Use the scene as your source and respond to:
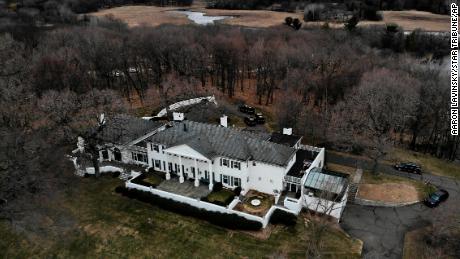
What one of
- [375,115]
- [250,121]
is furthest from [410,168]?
[250,121]

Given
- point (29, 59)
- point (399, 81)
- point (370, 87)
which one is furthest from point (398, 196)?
point (29, 59)

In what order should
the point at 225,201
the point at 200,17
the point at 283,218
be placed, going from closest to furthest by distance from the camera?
Result: the point at 283,218 < the point at 225,201 < the point at 200,17

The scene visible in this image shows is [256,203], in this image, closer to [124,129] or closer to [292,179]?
[292,179]

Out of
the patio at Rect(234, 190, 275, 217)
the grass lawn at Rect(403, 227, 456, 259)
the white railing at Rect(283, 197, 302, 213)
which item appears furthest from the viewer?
the patio at Rect(234, 190, 275, 217)

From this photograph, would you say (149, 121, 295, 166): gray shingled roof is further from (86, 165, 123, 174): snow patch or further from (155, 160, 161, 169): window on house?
(86, 165, 123, 174): snow patch

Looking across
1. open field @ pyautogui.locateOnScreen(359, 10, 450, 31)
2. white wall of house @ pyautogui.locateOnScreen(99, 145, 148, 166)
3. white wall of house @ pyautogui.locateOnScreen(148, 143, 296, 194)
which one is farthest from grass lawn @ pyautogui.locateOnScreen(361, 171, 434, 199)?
open field @ pyautogui.locateOnScreen(359, 10, 450, 31)

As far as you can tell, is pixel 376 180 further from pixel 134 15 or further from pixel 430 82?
A: pixel 134 15
